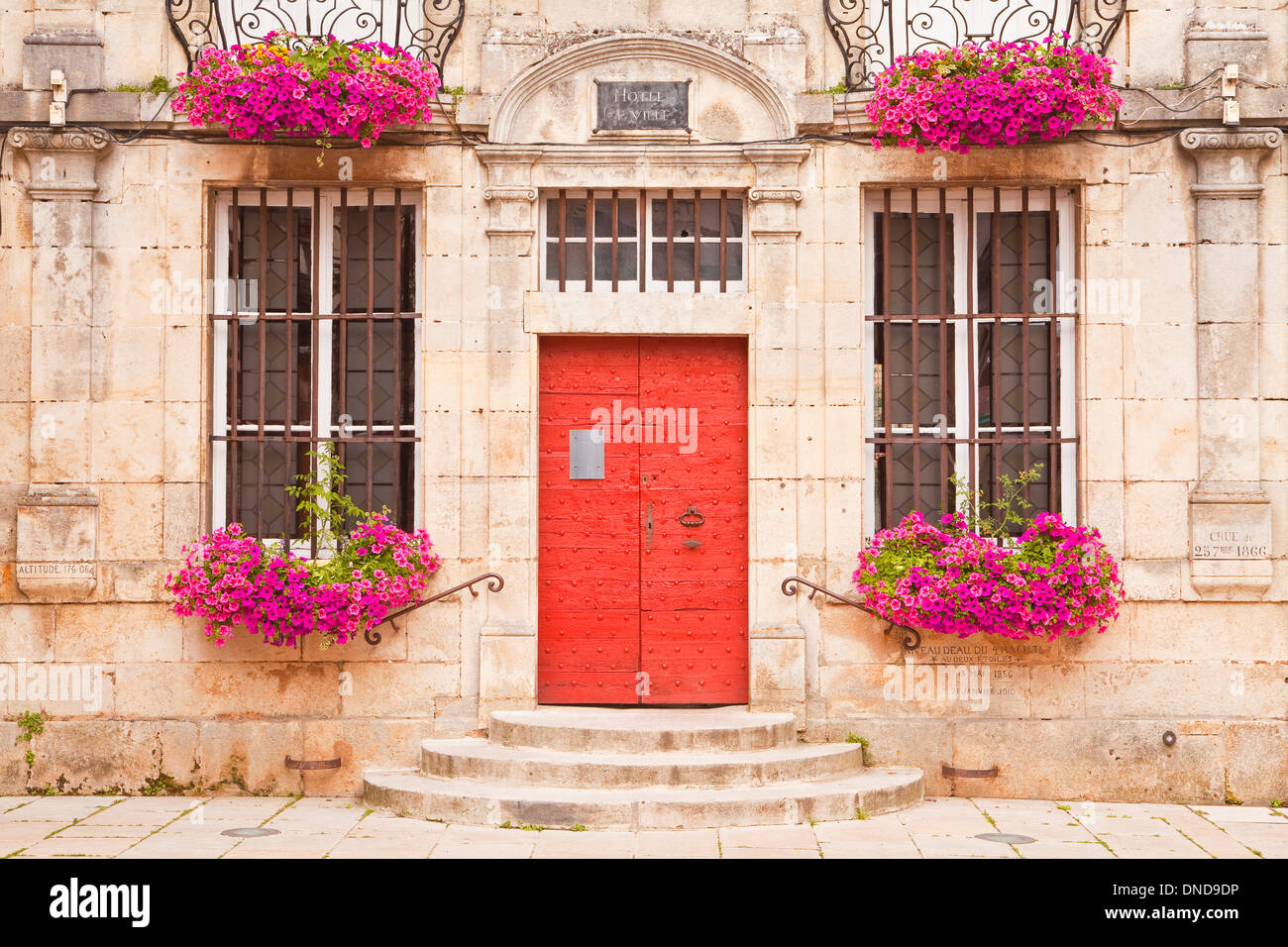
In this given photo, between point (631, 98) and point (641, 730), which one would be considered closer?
point (641, 730)

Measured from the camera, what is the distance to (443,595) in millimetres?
8797

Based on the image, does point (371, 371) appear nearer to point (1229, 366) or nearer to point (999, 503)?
point (999, 503)

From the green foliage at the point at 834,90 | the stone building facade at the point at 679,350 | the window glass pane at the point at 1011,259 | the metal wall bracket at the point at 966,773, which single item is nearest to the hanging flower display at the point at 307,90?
the stone building facade at the point at 679,350

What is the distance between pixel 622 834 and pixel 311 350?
3.64 meters

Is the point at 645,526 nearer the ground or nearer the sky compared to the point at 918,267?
nearer the ground

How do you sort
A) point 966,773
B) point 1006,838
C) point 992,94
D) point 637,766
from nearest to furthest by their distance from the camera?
point 1006,838 → point 637,766 → point 992,94 → point 966,773

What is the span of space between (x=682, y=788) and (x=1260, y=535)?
3.80 meters

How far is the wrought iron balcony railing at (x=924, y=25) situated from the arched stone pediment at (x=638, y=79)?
0.58 m

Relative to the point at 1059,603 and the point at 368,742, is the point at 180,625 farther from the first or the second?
the point at 1059,603

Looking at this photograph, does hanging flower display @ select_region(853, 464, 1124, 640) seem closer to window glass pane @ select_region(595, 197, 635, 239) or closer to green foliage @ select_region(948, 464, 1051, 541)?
green foliage @ select_region(948, 464, 1051, 541)

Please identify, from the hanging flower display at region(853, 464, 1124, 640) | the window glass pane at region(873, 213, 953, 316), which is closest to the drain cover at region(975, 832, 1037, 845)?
the hanging flower display at region(853, 464, 1124, 640)

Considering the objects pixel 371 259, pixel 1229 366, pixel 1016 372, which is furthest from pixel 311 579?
pixel 1229 366

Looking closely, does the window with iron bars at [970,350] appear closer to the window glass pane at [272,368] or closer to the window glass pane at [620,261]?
the window glass pane at [620,261]

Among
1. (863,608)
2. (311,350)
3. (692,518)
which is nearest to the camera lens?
(863,608)
